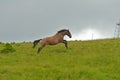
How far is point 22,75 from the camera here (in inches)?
915

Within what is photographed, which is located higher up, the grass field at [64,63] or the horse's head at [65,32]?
the horse's head at [65,32]

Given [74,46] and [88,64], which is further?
[74,46]

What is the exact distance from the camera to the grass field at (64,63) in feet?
75.6

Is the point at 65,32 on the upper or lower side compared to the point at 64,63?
upper

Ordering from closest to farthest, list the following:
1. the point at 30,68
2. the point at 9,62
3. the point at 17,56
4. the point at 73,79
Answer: the point at 73,79 < the point at 30,68 < the point at 9,62 < the point at 17,56

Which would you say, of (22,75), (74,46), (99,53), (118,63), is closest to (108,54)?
(99,53)

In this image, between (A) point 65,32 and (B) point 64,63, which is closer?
(B) point 64,63

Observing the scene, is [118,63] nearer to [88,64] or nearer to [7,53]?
[88,64]

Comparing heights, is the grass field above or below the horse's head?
below

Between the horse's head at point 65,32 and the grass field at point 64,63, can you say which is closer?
the grass field at point 64,63

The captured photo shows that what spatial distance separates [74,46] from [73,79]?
37.5ft

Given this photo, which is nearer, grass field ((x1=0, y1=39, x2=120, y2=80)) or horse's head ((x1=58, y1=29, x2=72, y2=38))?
grass field ((x1=0, y1=39, x2=120, y2=80))

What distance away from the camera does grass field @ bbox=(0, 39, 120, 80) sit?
2303cm

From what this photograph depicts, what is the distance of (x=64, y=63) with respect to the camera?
26.1m
